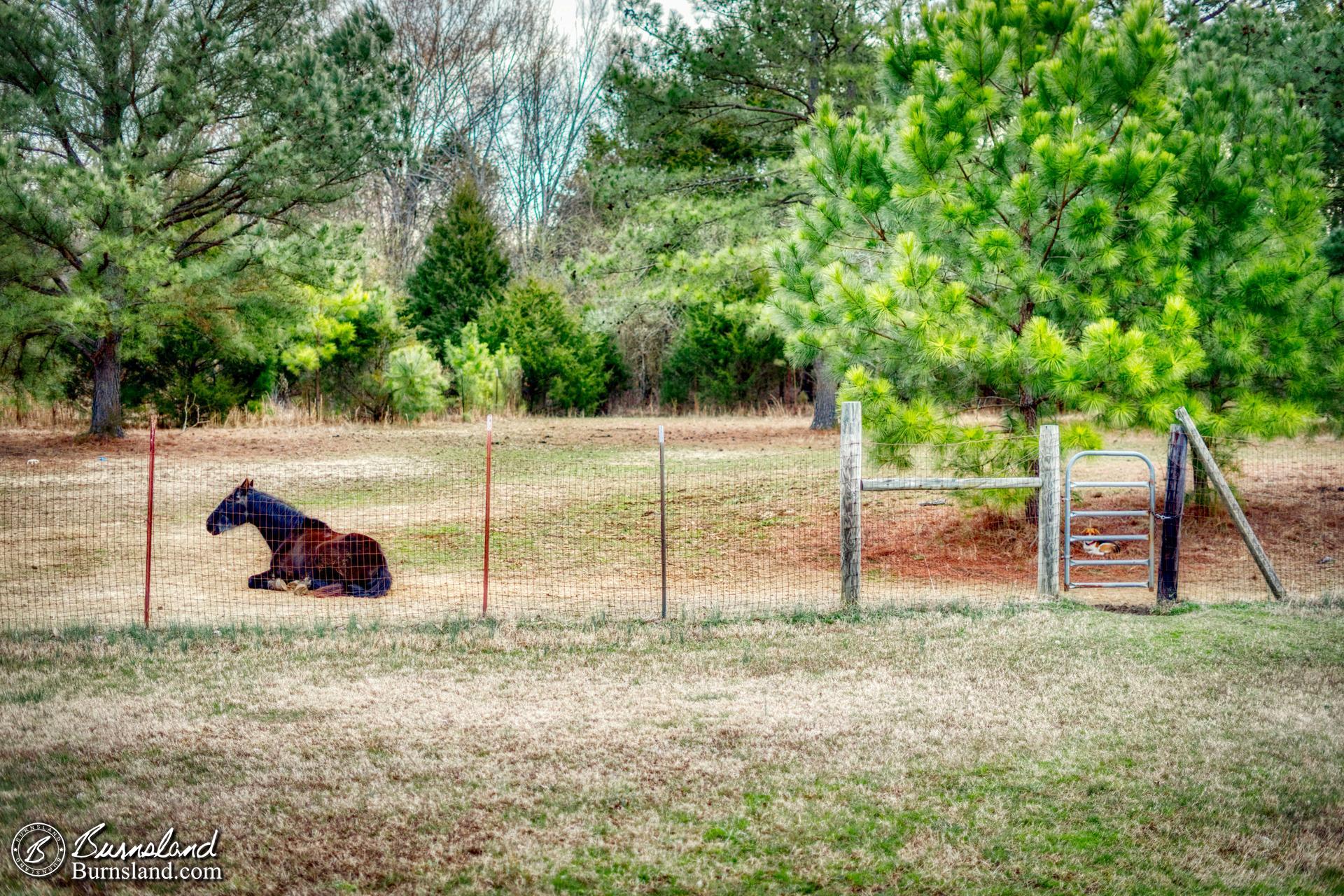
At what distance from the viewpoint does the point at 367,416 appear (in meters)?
24.4

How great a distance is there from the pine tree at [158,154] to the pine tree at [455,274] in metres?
8.69

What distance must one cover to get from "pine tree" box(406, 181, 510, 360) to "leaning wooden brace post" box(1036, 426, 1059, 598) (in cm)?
2126

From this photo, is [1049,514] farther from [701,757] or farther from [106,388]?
[106,388]

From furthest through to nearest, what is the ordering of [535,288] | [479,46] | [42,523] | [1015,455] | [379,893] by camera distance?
[479,46], [535,288], [42,523], [1015,455], [379,893]

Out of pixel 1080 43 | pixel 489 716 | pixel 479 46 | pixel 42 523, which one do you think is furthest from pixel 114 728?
pixel 479 46

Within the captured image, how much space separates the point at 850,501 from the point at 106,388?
51.8 ft

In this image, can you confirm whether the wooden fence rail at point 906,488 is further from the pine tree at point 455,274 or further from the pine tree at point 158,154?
the pine tree at point 455,274

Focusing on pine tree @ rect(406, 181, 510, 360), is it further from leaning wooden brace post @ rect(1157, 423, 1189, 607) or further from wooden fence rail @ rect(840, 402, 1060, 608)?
leaning wooden brace post @ rect(1157, 423, 1189, 607)

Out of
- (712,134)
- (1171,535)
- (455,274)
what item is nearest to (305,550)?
(1171,535)

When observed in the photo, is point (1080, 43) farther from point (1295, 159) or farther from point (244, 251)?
point (244, 251)

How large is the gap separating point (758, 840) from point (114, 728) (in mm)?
3324

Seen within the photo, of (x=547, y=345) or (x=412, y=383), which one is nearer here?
(x=412, y=383)

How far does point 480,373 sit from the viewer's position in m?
25.8

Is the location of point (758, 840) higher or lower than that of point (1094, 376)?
lower
